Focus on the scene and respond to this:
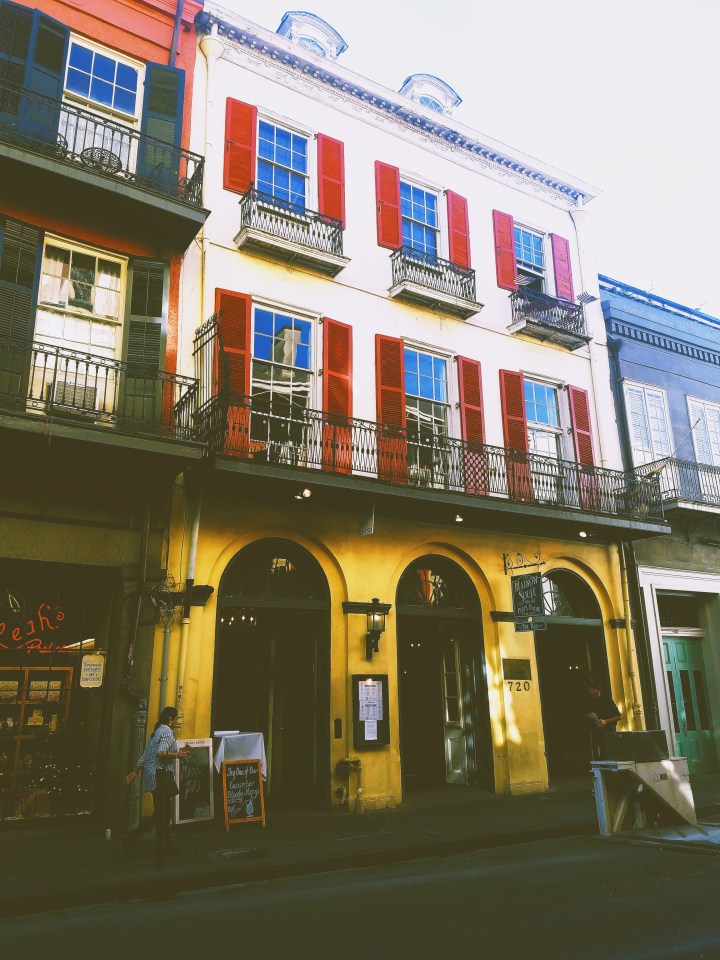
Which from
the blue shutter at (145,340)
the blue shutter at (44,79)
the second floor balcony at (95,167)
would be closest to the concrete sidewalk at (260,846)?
→ the blue shutter at (145,340)

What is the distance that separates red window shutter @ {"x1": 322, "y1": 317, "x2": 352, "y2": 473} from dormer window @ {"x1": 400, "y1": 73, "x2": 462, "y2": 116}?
679cm

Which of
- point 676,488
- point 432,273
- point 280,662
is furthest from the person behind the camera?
point 676,488

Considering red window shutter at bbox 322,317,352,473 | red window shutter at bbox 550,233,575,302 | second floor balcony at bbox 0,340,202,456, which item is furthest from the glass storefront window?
red window shutter at bbox 550,233,575,302

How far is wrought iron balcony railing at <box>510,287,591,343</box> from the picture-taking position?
14.9m

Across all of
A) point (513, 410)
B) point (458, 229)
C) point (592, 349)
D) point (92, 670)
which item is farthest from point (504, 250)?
point (92, 670)

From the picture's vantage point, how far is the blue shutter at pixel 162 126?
421 inches

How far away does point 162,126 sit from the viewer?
36.6ft

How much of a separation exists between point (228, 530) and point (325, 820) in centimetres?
416

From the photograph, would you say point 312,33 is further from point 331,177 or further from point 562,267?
point 562,267

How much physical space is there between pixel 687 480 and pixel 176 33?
13.2m

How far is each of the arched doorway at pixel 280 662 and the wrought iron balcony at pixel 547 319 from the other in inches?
277

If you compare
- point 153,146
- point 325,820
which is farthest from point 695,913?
point 153,146

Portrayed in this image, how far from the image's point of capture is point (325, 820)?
31.6 ft

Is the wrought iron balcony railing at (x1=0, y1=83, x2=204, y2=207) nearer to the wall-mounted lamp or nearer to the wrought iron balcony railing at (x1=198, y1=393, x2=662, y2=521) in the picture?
the wrought iron balcony railing at (x1=198, y1=393, x2=662, y2=521)
